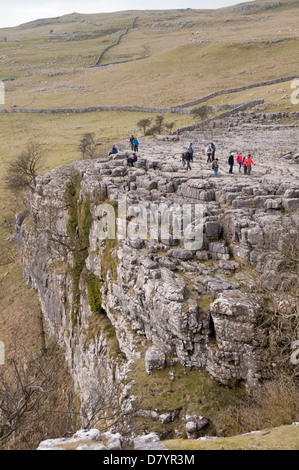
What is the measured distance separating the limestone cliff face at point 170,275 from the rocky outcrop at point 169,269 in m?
0.05

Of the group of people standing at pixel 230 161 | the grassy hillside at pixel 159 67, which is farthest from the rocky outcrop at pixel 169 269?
the grassy hillside at pixel 159 67

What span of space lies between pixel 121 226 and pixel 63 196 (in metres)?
12.0

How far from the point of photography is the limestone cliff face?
44.1ft

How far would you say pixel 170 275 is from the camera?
1521 centimetres

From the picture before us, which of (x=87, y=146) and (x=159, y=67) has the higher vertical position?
(x=159, y=67)

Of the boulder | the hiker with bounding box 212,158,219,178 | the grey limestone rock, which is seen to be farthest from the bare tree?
the hiker with bounding box 212,158,219,178

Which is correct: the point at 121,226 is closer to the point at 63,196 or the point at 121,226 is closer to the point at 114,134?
the point at 63,196

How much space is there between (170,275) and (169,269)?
27.4 inches

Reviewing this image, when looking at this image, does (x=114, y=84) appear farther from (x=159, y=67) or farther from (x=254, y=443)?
(x=254, y=443)

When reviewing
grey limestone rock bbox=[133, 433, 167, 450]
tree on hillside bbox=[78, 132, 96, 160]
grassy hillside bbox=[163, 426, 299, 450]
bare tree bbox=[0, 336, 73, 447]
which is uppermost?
tree on hillside bbox=[78, 132, 96, 160]

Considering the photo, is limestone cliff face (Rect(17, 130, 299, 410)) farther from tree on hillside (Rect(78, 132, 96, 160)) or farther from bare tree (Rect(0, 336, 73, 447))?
tree on hillside (Rect(78, 132, 96, 160))

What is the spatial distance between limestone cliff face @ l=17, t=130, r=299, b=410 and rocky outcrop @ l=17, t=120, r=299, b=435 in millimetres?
48

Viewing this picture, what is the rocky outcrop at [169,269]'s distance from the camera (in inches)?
531

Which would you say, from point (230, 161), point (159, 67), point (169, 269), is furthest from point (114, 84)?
point (169, 269)
